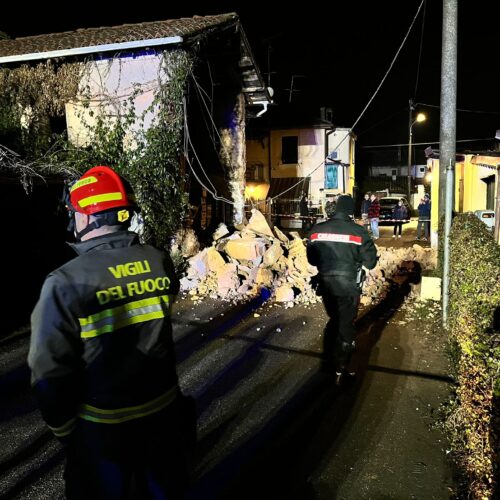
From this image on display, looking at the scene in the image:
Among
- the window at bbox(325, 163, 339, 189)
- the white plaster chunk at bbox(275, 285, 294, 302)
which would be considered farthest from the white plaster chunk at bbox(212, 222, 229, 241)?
the window at bbox(325, 163, 339, 189)

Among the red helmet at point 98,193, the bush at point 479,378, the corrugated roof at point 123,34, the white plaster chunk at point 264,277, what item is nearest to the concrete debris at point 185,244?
the white plaster chunk at point 264,277

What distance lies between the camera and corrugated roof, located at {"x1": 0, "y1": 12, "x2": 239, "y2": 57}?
31.2 feet

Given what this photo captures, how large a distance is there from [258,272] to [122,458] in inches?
270

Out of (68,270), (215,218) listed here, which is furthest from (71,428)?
(215,218)

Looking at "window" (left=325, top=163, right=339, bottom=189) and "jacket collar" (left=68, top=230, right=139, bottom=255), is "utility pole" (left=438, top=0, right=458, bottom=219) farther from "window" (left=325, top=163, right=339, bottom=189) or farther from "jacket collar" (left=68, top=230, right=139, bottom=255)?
"window" (left=325, top=163, right=339, bottom=189)

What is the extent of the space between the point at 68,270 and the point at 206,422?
2676 mm

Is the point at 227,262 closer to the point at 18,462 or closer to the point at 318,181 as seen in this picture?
the point at 18,462

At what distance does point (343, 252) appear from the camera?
4773mm

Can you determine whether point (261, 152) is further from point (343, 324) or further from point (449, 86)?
point (343, 324)

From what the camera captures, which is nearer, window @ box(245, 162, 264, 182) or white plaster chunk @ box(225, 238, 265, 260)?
white plaster chunk @ box(225, 238, 265, 260)

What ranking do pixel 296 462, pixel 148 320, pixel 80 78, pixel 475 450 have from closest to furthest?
pixel 148 320
pixel 475 450
pixel 296 462
pixel 80 78

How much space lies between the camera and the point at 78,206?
2.10 m

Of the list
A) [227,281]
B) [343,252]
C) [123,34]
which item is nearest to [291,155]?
[123,34]

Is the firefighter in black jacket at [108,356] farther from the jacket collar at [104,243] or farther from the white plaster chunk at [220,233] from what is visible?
the white plaster chunk at [220,233]
